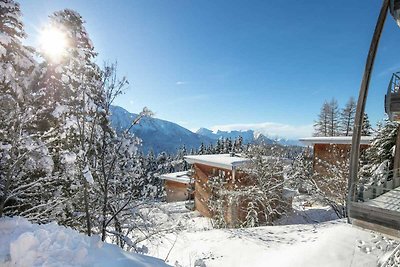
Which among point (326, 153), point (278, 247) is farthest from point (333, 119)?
point (278, 247)

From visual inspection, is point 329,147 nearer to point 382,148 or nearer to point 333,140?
point 333,140

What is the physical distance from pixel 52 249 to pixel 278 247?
8.38m

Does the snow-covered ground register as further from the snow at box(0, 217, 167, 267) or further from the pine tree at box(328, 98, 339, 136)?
the pine tree at box(328, 98, 339, 136)

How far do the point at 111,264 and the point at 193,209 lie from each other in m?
21.3

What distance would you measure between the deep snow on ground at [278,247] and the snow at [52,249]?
3691mm

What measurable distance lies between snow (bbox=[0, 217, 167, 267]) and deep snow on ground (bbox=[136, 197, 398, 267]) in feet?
12.1

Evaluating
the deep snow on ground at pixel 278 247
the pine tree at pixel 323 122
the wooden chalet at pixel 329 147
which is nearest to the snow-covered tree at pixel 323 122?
the pine tree at pixel 323 122

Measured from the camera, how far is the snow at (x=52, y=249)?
152 inches

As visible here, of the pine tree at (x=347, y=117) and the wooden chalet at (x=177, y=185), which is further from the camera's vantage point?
the pine tree at (x=347, y=117)

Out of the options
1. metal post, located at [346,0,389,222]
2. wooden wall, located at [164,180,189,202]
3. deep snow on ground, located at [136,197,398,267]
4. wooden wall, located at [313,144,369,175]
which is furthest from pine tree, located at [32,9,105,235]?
wooden wall, located at [164,180,189,202]

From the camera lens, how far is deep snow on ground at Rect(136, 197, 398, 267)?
7973mm

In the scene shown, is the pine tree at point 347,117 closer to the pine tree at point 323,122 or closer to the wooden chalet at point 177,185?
the pine tree at point 323,122

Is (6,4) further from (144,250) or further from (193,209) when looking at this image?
(193,209)

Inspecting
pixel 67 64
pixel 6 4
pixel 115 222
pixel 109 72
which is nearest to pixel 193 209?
pixel 115 222
